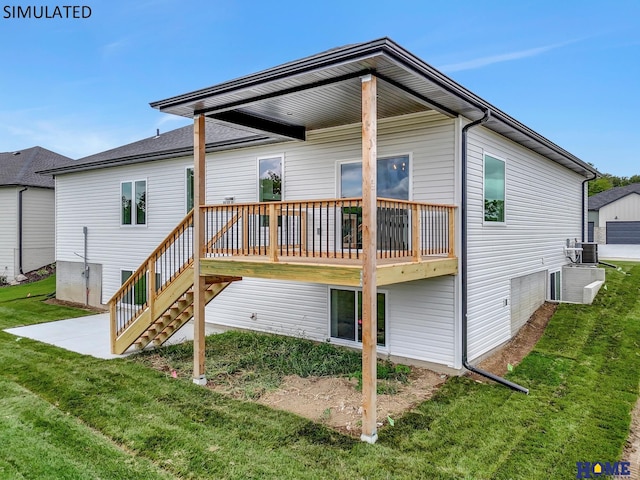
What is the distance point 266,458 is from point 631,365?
6849mm

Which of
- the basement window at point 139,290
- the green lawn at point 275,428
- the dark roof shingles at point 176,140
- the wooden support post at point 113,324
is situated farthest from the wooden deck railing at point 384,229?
the basement window at point 139,290

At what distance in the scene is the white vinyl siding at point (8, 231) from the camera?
17.9m

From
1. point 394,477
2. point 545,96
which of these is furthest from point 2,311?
point 545,96

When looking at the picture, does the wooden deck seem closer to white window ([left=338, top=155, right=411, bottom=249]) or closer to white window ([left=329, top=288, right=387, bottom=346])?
white window ([left=338, top=155, right=411, bottom=249])

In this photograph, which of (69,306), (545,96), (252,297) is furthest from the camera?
(545,96)

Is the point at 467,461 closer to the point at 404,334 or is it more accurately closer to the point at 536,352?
the point at 404,334

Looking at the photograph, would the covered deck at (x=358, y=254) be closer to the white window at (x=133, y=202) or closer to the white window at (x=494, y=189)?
the white window at (x=494, y=189)

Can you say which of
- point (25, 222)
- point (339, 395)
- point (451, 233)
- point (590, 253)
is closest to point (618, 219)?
point (590, 253)

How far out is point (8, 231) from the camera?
18.0m

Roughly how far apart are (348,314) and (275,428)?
11.8 feet

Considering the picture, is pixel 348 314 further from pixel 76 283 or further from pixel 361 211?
pixel 76 283

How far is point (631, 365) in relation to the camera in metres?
7.30

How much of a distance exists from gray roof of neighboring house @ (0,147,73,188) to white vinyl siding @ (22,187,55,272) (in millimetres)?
502

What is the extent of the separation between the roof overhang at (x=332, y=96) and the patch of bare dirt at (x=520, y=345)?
14.3ft
